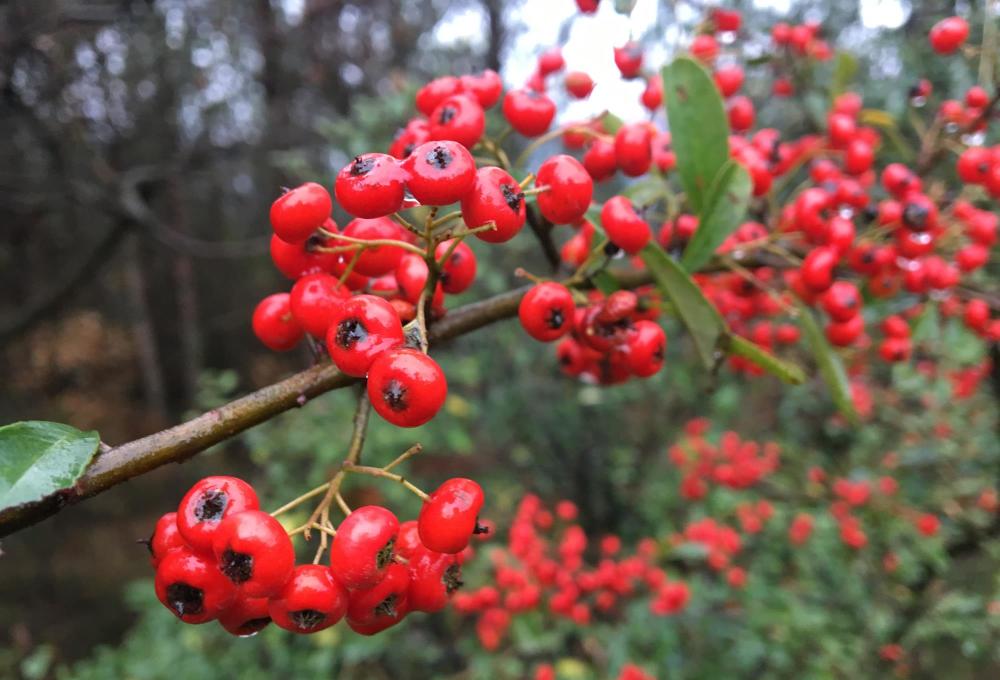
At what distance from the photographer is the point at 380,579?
95 cm

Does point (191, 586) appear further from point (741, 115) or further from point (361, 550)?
point (741, 115)

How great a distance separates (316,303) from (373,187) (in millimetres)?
213

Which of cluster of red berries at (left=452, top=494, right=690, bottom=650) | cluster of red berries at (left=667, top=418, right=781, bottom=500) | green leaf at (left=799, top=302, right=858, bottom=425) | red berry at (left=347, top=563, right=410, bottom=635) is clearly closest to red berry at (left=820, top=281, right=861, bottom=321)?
green leaf at (left=799, top=302, right=858, bottom=425)

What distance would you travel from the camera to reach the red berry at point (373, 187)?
93 centimetres

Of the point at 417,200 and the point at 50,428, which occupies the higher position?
the point at 417,200

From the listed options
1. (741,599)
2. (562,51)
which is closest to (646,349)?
(562,51)

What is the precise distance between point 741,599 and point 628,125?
3.44 metres

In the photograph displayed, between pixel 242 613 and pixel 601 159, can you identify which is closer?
pixel 242 613

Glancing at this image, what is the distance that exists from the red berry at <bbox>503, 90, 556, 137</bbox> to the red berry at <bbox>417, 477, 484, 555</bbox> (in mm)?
925

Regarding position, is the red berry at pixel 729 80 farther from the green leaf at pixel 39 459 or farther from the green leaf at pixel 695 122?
the green leaf at pixel 39 459

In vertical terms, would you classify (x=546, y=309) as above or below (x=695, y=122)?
below

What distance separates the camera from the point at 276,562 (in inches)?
34.7

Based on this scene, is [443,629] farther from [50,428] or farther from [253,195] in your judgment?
[253,195]

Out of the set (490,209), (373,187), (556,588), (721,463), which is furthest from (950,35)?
(721,463)
